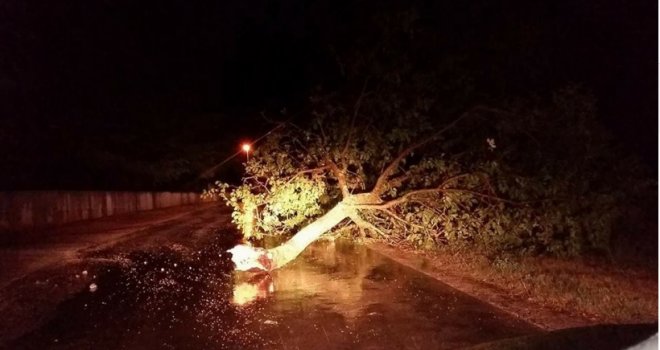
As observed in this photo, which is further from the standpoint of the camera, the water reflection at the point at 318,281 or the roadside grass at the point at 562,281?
the water reflection at the point at 318,281

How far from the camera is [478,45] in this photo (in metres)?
12.5

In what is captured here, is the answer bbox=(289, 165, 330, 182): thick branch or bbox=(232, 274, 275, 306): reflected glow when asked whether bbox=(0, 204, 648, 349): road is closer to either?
bbox=(232, 274, 275, 306): reflected glow

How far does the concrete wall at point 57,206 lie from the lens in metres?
16.2

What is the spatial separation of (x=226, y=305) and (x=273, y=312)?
2.60ft

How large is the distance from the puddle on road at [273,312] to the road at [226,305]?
0.05ft

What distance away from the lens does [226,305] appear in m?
8.30

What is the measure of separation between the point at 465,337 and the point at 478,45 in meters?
7.32

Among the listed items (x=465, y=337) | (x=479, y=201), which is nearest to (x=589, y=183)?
(x=479, y=201)

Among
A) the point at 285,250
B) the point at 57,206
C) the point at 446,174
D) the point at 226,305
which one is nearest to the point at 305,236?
the point at 285,250

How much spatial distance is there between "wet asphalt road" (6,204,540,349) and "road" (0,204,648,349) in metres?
0.01

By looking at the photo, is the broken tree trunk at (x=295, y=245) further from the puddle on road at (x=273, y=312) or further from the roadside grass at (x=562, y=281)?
the roadside grass at (x=562, y=281)

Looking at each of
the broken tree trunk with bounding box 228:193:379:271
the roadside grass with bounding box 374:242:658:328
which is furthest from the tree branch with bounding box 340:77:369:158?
the roadside grass with bounding box 374:242:658:328

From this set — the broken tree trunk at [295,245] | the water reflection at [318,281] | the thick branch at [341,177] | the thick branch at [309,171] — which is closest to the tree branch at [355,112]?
the thick branch at [341,177]

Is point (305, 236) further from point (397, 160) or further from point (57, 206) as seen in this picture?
point (57, 206)
